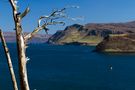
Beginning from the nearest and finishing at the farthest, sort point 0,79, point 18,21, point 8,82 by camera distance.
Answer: point 18,21 → point 8,82 → point 0,79

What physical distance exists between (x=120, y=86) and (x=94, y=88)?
290 inches

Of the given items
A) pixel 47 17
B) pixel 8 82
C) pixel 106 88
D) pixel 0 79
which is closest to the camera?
pixel 47 17

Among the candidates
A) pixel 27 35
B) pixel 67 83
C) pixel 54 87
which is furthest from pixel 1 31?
pixel 67 83

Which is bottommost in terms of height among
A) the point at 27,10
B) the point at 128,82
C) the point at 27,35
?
the point at 128,82

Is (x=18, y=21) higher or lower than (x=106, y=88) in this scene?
higher

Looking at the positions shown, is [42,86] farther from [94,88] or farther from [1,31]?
[1,31]

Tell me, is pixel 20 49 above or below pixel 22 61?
above

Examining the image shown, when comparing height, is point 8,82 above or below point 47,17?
below

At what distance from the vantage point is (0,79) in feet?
361

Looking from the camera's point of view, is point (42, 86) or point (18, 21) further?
point (42, 86)

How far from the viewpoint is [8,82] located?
10125 cm

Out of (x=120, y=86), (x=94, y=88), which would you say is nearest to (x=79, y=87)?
(x=94, y=88)

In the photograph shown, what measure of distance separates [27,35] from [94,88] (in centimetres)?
8224

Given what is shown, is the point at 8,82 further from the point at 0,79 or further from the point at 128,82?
the point at 128,82
